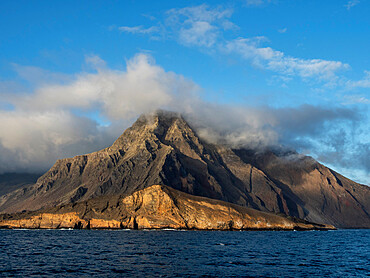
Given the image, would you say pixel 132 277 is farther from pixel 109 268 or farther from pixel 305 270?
pixel 305 270

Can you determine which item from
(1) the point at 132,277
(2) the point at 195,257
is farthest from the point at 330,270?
(1) the point at 132,277

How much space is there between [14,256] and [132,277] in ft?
123

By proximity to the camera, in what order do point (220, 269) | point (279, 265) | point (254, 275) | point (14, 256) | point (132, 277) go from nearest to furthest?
point (132, 277)
point (254, 275)
point (220, 269)
point (279, 265)
point (14, 256)

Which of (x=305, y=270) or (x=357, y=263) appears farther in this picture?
(x=357, y=263)

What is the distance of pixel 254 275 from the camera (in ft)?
196

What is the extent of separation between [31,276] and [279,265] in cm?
4383

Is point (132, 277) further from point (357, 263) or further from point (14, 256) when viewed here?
point (357, 263)

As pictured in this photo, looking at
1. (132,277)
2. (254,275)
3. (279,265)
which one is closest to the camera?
(132,277)

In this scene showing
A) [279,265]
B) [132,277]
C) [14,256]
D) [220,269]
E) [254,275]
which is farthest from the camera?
[14,256]

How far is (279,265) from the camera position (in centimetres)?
7188

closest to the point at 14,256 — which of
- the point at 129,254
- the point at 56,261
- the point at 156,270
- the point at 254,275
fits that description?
the point at 56,261

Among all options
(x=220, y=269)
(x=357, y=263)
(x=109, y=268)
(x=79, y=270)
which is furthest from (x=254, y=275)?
(x=357, y=263)

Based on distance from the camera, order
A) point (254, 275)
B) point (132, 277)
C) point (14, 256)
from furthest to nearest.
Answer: point (14, 256) → point (254, 275) → point (132, 277)

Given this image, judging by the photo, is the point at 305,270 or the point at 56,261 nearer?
the point at 305,270
